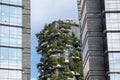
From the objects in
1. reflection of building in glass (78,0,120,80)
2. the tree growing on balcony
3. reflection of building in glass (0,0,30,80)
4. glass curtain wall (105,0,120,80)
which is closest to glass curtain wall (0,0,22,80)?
reflection of building in glass (0,0,30,80)

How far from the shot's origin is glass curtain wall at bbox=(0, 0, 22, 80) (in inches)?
2537

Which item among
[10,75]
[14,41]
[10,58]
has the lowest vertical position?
[10,75]

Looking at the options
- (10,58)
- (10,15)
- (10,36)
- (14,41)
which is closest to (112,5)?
(10,15)

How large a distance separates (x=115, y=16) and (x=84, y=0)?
6813mm

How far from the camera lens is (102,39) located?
65.9m

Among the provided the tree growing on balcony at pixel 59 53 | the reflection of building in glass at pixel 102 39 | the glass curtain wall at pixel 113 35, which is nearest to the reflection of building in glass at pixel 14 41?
the reflection of building in glass at pixel 102 39

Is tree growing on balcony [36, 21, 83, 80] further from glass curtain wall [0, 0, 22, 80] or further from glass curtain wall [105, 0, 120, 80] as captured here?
glass curtain wall [105, 0, 120, 80]

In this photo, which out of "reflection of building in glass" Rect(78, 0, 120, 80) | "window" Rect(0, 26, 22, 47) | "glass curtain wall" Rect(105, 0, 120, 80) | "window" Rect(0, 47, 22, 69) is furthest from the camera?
"window" Rect(0, 26, 22, 47)

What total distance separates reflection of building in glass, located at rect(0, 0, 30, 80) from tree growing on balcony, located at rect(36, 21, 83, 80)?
2203 cm

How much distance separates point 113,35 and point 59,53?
32.7 m

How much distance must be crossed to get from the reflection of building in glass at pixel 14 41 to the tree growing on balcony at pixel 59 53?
867 inches

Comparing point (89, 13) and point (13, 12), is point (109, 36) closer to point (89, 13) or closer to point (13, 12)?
point (89, 13)

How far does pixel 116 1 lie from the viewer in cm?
6581

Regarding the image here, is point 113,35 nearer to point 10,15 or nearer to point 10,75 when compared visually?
point 10,15
